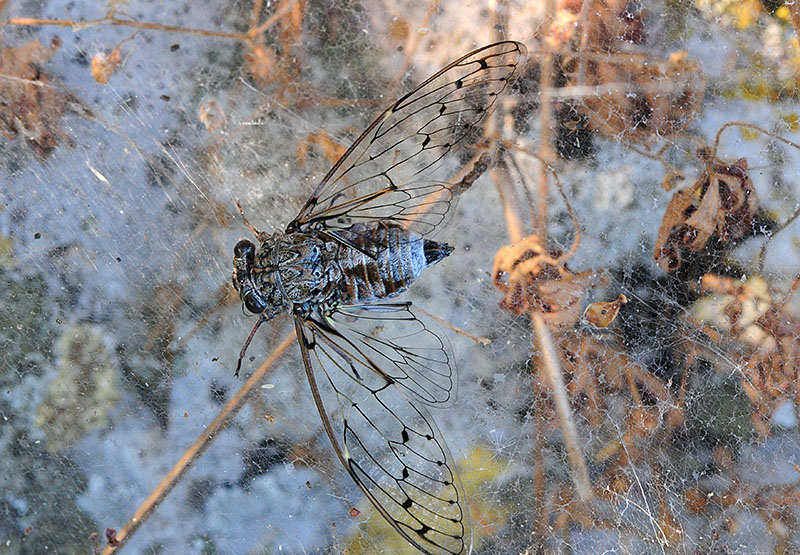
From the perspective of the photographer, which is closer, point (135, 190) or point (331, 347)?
point (331, 347)

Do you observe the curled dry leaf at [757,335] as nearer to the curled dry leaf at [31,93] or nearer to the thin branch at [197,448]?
the thin branch at [197,448]

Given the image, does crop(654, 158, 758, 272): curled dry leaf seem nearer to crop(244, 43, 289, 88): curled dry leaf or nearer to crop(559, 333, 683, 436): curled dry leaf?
crop(559, 333, 683, 436): curled dry leaf

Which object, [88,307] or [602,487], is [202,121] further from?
[602,487]

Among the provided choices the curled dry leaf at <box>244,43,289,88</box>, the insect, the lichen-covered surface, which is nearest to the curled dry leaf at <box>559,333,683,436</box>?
the lichen-covered surface

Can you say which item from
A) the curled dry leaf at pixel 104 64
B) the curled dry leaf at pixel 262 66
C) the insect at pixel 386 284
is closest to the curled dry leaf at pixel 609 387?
the insect at pixel 386 284

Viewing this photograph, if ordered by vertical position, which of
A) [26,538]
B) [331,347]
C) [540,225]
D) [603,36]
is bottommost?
[26,538]

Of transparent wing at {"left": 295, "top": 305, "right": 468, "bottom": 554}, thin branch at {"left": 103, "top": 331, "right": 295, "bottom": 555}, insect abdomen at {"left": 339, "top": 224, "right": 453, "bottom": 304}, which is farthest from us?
thin branch at {"left": 103, "top": 331, "right": 295, "bottom": 555}

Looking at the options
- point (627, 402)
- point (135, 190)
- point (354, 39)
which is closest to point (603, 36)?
point (354, 39)
